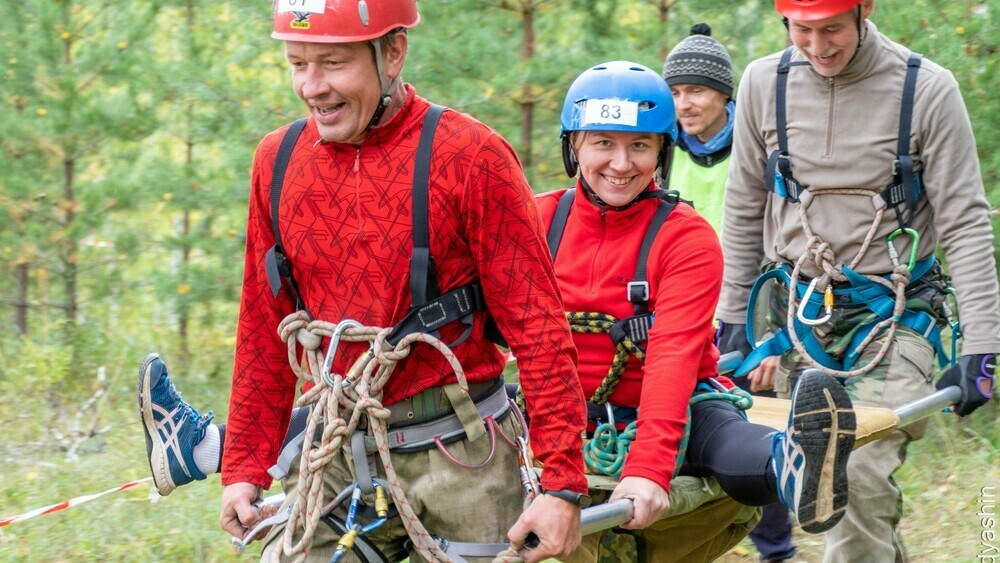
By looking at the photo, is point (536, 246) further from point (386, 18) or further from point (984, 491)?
point (984, 491)

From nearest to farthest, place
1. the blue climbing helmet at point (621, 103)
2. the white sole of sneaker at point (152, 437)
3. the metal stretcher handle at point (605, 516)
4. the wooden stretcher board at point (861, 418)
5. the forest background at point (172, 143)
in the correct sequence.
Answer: the metal stretcher handle at point (605, 516) < the white sole of sneaker at point (152, 437) < the wooden stretcher board at point (861, 418) < the blue climbing helmet at point (621, 103) < the forest background at point (172, 143)

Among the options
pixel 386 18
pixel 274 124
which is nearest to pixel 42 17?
pixel 274 124

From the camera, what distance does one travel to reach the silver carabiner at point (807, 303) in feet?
15.1

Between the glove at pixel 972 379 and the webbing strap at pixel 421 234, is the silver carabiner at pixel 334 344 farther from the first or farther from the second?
the glove at pixel 972 379

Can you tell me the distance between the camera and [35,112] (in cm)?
905

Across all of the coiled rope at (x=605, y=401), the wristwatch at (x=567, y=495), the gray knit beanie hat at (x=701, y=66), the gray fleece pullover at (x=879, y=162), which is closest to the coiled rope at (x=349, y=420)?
the wristwatch at (x=567, y=495)

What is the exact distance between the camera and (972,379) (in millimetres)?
4398

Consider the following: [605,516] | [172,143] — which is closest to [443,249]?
[605,516]

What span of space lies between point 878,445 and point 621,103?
1.66 meters

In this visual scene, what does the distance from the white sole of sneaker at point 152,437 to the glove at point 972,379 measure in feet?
9.28

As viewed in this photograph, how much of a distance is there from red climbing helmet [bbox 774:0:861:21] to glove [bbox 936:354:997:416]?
1396mm

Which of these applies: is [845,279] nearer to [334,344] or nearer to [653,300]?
[653,300]

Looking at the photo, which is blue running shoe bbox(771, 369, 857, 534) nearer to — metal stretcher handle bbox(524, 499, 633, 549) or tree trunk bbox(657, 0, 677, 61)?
metal stretcher handle bbox(524, 499, 633, 549)

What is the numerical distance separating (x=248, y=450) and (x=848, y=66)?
9.00ft
